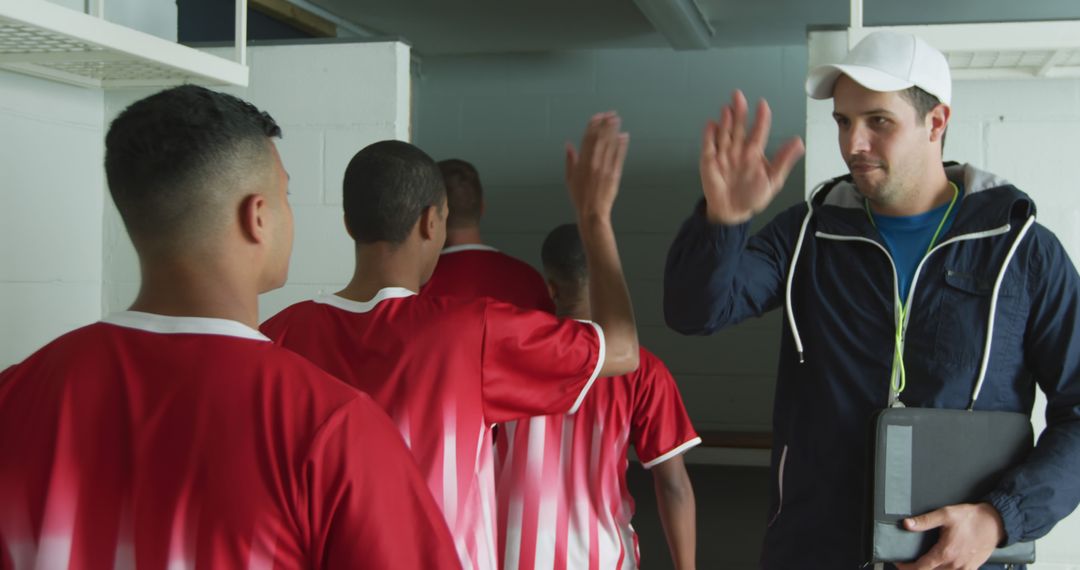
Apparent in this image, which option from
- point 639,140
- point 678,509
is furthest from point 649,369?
point 639,140

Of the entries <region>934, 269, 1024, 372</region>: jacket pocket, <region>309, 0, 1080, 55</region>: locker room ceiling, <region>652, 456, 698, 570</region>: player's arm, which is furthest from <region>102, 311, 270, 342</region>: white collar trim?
<region>309, 0, 1080, 55</region>: locker room ceiling

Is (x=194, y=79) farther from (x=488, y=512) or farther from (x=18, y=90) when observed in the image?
(x=488, y=512)

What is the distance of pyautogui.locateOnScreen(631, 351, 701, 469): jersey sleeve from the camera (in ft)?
8.16

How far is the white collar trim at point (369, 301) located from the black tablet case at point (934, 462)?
2.70 ft

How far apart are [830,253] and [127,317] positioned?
50.2 inches

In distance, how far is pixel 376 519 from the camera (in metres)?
0.93

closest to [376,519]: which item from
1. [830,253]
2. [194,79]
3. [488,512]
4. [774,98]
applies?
[488,512]

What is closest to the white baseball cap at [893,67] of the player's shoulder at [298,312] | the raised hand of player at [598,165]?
the raised hand of player at [598,165]

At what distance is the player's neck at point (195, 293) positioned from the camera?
3.33 ft

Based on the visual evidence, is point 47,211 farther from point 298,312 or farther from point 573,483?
point 573,483

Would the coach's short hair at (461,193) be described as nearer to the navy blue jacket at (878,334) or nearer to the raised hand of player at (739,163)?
the navy blue jacket at (878,334)

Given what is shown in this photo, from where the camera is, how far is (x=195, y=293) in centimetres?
102

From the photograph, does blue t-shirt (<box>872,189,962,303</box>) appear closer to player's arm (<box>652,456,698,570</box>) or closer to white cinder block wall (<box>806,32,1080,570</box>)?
white cinder block wall (<box>806,32,1080,570</box>)

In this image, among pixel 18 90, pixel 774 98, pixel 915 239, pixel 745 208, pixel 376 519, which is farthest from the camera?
pixel 774 98
